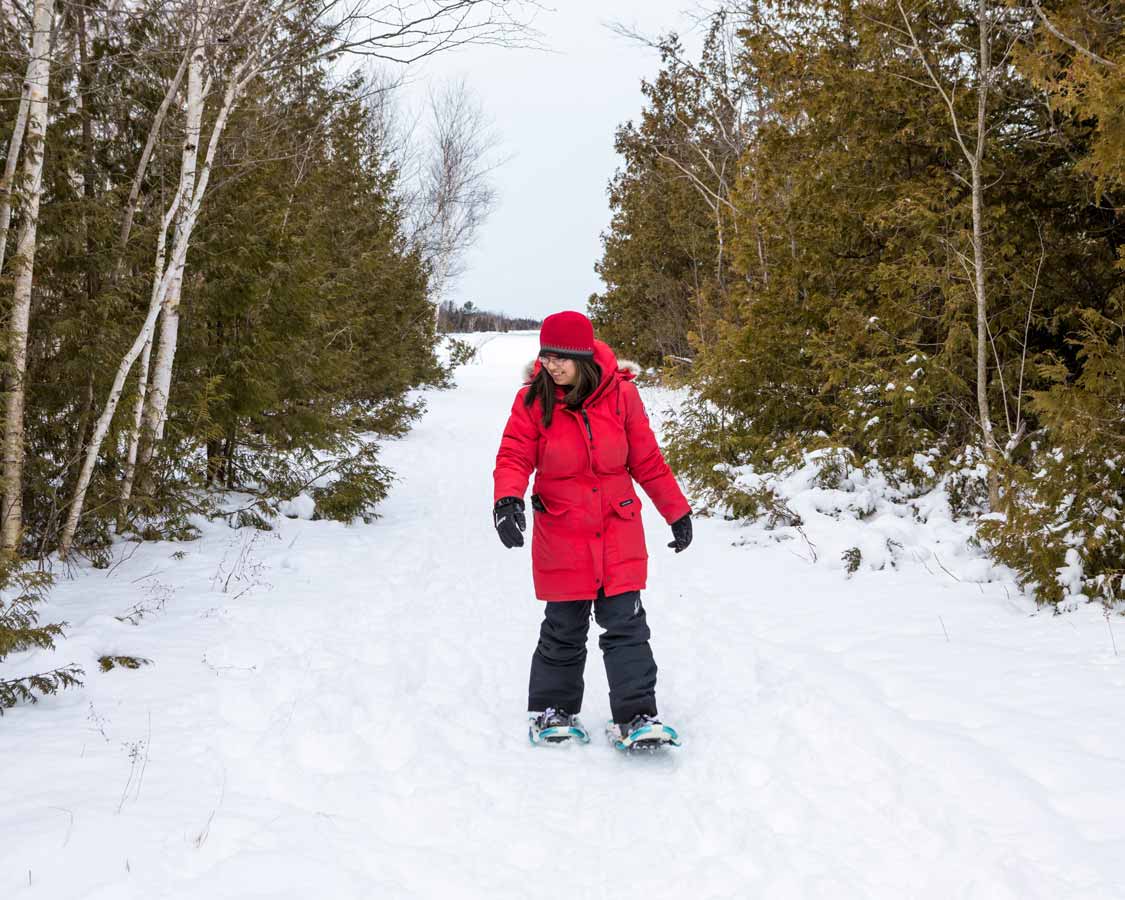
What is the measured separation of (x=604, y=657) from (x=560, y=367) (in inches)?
56.7

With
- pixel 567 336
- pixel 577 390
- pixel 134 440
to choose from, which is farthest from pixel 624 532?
pixel 134 440

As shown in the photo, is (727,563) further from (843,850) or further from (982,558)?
(843,850)

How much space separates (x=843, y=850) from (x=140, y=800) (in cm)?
256

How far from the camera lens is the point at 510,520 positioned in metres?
3.48

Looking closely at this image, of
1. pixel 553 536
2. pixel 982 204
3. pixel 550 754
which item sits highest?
pixel 982 204

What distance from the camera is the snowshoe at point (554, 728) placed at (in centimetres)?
371

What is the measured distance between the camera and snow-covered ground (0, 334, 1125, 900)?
8.48ft

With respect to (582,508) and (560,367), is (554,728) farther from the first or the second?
(560,367)

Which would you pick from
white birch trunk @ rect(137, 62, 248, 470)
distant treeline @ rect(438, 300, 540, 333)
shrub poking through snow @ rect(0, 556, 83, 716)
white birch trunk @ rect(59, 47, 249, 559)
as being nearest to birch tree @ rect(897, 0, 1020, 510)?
white birch trunk @ rect(137, 62, 248, 470)

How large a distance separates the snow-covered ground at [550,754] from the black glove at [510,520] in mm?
1031

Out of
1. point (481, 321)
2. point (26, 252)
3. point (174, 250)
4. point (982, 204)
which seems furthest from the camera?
point (481, 321)

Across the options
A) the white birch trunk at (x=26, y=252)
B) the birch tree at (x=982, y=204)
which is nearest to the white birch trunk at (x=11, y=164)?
the white birch trunk at (x=26, y=252)

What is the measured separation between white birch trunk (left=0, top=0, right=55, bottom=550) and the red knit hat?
9.78ft

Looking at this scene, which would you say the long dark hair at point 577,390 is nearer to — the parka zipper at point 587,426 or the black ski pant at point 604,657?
the parka zipper at point 587,426
